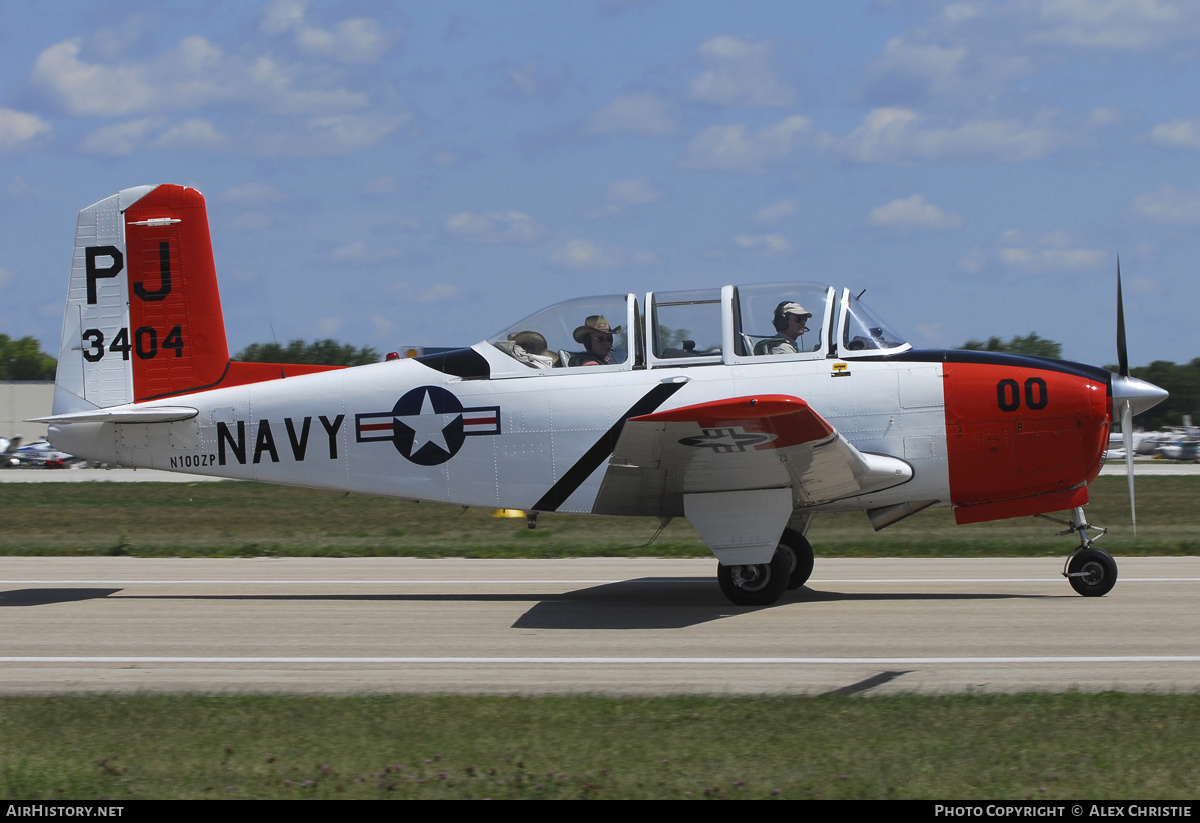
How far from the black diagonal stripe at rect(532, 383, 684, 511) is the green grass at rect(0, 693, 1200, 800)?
11.7 feet

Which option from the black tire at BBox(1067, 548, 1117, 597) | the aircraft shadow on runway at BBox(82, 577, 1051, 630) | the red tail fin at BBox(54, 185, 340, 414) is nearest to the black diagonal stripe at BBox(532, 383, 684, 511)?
the aircraft shadow on runway at BBox(82, 577, 1051, 630)

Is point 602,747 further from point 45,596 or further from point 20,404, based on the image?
point 20,404

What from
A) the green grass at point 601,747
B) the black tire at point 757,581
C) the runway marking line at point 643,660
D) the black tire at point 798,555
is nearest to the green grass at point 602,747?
the green grass at point 601,747

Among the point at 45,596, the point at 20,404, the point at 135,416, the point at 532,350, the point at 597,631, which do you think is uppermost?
the point at 20,404

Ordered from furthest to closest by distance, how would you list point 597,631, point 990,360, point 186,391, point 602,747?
point 186,391 → point 990,360 → point 597,631 → point 602,747

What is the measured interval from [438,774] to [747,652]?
335 cm

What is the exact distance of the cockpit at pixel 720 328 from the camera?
907cm

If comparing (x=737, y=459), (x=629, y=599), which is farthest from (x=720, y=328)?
(x=629, y=599)

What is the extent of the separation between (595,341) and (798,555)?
2.79m

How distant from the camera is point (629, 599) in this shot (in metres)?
9.91

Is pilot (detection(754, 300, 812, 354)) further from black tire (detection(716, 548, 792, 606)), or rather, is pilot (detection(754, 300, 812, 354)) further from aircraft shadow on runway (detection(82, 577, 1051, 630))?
aircraft shadow on runway (detection(82, 577, 1051, 630))

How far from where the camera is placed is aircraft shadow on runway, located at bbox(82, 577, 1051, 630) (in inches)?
344

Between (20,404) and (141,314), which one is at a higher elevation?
(20,404)
